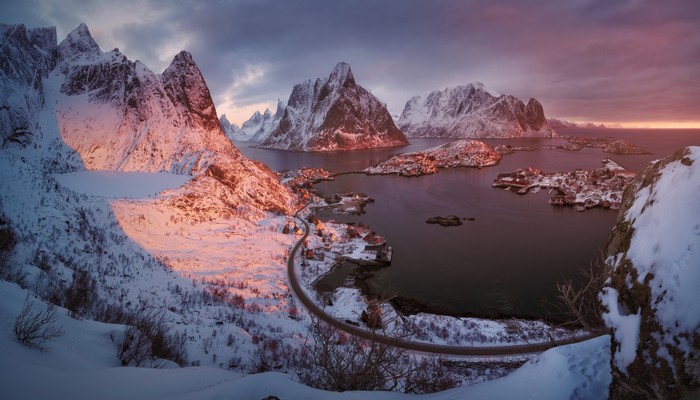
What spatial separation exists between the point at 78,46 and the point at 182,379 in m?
79.1

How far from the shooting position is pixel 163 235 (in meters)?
35.3

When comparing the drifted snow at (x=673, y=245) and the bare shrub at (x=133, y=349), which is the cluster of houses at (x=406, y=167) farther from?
the drifted snow at (x=673, y=245)

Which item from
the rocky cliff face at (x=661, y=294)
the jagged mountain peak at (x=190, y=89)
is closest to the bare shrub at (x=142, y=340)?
the rocky cliff face at (x=661, y=294)

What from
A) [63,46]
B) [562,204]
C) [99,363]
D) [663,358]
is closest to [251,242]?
[99,363]

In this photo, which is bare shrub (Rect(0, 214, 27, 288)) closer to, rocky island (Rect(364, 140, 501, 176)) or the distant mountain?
the distant mountain

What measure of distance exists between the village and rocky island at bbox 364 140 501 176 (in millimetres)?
33435

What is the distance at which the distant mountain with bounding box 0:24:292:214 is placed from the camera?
153 ft

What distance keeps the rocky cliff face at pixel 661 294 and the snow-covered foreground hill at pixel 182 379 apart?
1.02m

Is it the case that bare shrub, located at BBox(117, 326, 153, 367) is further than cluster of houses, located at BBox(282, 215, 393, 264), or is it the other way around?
cluster of houses, located at BBox(282, 215, 393, 264)

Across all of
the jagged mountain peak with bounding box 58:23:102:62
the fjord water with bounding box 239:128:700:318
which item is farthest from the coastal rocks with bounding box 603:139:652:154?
the jagged mountain peak with bounding box 58:23:102:62

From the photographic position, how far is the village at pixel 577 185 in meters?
75.4

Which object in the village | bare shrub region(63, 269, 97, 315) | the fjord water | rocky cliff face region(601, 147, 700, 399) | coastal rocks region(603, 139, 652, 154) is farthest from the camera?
coastal rocks region(603, 139, 652, 154)

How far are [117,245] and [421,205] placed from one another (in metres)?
64.0

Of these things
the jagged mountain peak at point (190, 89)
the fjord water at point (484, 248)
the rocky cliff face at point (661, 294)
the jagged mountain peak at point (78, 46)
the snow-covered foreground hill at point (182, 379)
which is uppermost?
the jagged mountain peak at point (78, 46)
